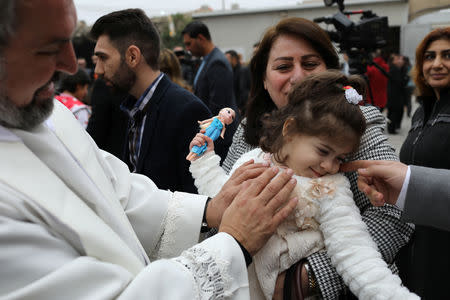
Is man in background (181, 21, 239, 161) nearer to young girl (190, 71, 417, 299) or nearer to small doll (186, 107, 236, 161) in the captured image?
small doll (186, 107, 236, 161)

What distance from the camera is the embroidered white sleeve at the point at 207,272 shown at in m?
1.27

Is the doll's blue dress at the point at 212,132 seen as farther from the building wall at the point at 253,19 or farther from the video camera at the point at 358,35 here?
the building wall at the point at 253,19

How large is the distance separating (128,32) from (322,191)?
2182mm

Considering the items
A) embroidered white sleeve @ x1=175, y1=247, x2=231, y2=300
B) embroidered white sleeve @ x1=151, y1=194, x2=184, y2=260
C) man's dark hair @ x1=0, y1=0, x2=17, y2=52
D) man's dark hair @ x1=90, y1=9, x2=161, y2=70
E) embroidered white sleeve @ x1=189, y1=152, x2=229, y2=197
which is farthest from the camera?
man's dark hair @ x1=90, y1=9, x2=161, y2=70

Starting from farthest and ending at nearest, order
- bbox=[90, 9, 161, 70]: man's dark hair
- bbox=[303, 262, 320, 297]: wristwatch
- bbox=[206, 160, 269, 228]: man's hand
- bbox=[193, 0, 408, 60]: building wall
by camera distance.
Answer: bbox=[193, 0, 408, 60]: building wall
bbox=[90, 9, 161, 70]: man's dark hair
bbox=[206, 160, 269, 228]: man's hand
bbox=[303, 262, 320, 297]: wristwatch

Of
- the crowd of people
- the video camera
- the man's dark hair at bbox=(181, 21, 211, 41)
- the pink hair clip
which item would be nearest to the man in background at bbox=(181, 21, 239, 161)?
the man's dark hair at bbox=(181, 21, 211, 41)

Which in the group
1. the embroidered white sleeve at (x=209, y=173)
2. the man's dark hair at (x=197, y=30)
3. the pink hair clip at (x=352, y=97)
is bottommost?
the embroidered white sleeve at (x=209, y=173)

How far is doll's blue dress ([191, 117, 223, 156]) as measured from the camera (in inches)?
78.5

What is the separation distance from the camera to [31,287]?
997 millimetres

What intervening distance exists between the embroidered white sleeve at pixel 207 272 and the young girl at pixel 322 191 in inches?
12.7

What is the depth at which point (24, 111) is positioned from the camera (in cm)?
119

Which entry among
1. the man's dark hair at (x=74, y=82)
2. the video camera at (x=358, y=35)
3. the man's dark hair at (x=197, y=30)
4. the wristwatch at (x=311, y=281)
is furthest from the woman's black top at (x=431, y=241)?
the man's dark hair at (x=74, y=82)

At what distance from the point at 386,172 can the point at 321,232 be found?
34 cm

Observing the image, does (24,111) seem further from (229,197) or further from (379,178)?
(379,178)
